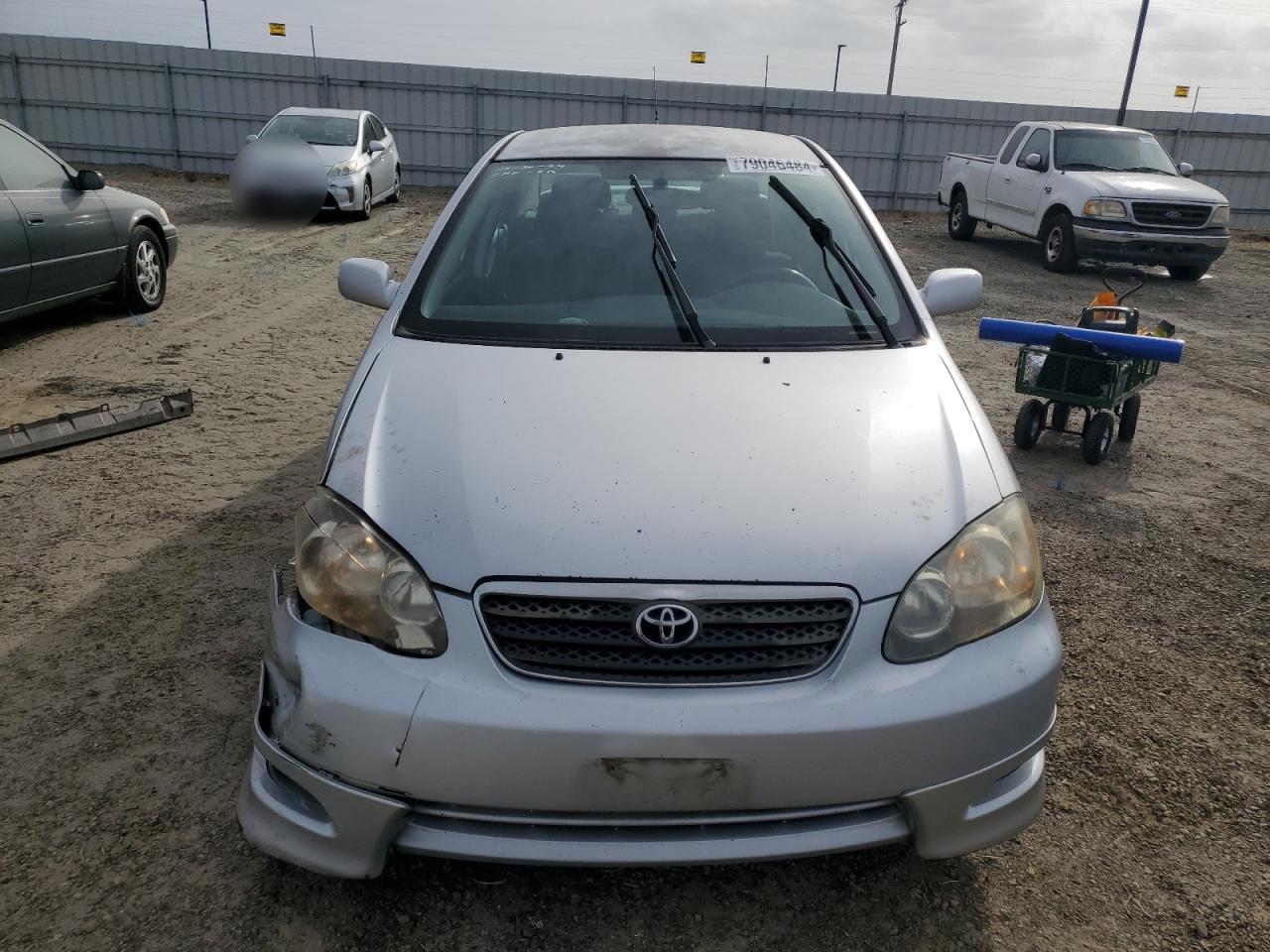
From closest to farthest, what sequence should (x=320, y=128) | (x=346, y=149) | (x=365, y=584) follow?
(x=365, y=584) < (x=346, y=149) < (x=320, y=128)

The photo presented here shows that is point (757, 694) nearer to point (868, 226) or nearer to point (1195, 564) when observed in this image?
point (868, 226)

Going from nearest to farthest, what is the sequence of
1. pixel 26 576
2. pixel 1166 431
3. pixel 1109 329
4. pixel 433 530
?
1. pixel 433 530
2. pixel 26 576
3. pixel 1109 329
4. pixel 1166 431

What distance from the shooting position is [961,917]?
2109 millimetres

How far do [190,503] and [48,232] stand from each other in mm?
3354

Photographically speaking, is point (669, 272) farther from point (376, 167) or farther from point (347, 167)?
point (376, 167)

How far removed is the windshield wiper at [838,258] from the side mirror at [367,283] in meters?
1.36

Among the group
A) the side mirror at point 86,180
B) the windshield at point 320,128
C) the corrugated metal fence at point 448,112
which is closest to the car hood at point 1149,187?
the corrugated metal fence at point 448,112

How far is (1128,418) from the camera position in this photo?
224 inches

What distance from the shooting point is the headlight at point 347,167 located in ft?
42.0

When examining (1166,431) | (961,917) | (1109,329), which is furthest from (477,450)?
(1166,431)

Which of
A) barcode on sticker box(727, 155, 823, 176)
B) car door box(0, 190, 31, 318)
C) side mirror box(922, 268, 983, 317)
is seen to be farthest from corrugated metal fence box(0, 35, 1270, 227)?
side mirror box(922, 268, 983, 317)

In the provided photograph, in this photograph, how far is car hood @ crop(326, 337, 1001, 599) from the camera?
6.20 ft

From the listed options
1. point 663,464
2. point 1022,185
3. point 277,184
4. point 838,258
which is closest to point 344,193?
point 277,184

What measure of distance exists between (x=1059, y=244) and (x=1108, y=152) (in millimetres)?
1497
